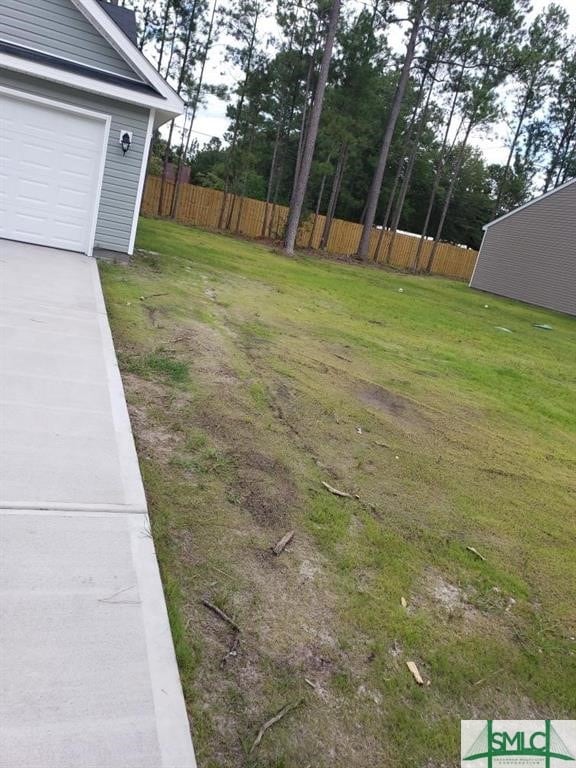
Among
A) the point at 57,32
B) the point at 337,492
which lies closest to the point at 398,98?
the point at 57,32

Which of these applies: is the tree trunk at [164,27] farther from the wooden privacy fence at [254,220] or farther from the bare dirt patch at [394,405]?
the bare dirt patch at [394,405]

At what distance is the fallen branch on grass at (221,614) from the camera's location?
7.47 feet

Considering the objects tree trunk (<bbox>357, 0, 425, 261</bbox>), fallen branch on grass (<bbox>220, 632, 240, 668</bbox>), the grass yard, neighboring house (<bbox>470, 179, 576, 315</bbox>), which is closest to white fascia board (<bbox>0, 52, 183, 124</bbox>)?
the grass yard

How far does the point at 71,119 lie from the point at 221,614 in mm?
8529

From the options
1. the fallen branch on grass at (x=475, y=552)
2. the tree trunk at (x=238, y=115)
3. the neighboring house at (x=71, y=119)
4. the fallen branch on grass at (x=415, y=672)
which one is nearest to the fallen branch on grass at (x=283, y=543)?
the fallen branch on grass at (x=415, y=672)

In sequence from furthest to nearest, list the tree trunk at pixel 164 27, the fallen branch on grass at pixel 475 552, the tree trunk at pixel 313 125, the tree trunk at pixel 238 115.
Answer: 1. the tree trunk at pixel 238 115
2. the tree trunk at pixel 164 27
3. the tree trunk at pixel 313 125
4. the fallen branch on grass at pixel 475 552

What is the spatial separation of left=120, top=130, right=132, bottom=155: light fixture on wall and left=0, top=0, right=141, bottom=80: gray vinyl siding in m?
0.93

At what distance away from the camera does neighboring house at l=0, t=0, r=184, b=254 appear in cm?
820

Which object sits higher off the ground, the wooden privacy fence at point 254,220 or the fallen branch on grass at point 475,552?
the wooden privacy fence at point 254,220

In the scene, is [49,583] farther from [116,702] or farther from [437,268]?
[437,268]

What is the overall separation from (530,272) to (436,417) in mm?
18855

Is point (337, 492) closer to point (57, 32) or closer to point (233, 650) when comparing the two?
point (233, 650)

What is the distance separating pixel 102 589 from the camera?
224 cm

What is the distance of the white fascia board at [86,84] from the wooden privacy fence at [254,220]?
16.6 m
